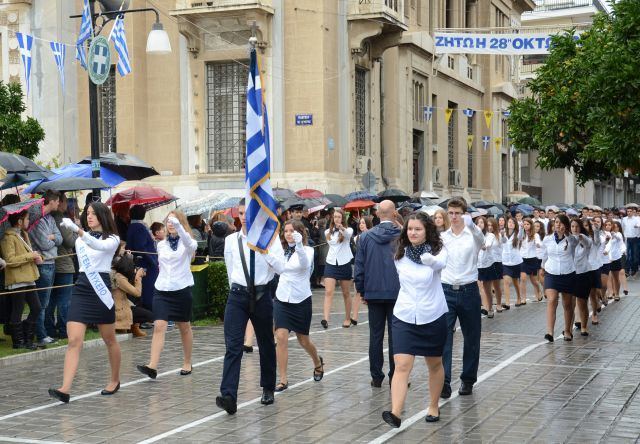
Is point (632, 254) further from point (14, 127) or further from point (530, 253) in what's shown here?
point (14, 127)

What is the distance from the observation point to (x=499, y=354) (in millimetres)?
13219

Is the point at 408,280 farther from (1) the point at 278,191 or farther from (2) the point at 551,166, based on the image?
(1) the point at 278,191

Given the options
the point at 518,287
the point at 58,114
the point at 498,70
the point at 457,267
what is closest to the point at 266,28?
the point at 58,114

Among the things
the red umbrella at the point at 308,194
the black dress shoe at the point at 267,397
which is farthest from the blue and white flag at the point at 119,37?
the black dress shoe at the point at 267,397

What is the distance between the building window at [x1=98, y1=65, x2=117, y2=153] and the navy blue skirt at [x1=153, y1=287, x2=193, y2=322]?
20.9m

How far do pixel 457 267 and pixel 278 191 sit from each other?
49.5 feet

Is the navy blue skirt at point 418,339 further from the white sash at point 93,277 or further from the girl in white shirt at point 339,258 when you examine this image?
the girl in white shirt at point 339,258

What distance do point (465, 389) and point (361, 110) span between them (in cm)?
2416

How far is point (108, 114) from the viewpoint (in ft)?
104

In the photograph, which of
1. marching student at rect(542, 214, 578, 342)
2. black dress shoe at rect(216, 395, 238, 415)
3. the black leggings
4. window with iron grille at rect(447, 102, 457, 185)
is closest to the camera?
black dress shoe at rect(216, 395, 238, 415)

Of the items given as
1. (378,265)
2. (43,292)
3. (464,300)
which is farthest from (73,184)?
(464,300)

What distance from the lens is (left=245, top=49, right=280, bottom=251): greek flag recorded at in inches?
367

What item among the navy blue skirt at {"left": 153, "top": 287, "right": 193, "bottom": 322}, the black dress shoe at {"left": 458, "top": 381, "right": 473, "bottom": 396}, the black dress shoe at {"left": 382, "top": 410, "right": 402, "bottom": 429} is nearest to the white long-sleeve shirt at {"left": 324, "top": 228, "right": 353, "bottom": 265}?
the navy blue skirt at {"left": 153, "top": 287, "right": 193, "bottom": 322}

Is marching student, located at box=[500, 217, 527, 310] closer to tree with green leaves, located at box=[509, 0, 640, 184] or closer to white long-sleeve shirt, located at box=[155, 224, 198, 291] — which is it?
tree with green leaves, located at box=[509, 0, 640, 184]
